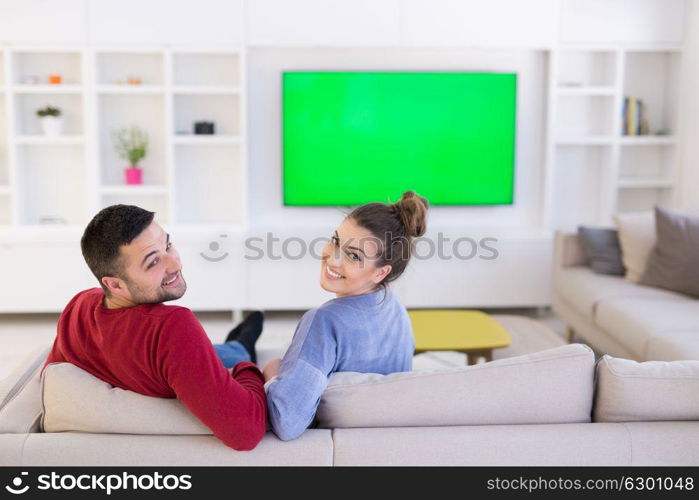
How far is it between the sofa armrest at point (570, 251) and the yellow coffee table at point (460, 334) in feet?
3.09

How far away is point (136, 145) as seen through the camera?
203 inches

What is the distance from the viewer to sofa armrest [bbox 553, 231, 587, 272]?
4.59m

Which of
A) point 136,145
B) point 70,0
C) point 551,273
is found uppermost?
point 70,0

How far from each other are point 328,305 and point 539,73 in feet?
12.7

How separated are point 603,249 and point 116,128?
3.03 metres

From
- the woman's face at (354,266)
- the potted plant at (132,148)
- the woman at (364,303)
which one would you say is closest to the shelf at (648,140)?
the potted plant at (132,148)

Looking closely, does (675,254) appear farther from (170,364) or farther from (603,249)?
(170,364)

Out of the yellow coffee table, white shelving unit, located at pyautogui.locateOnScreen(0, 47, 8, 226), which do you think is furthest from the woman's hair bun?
white shelving unit, located at pyautogui.locateOnScreen(0, 47, 8, 226)

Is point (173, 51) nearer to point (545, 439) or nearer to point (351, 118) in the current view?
point (351, 118)

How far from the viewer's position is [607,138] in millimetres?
5234

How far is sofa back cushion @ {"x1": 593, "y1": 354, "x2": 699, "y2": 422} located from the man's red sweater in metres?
0.71

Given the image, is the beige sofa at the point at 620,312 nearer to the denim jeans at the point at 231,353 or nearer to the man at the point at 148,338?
the denim jeans at the point at 231,353
